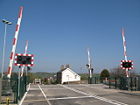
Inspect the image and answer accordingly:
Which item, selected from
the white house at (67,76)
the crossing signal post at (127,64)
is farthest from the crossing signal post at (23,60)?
the white house at (67,76)

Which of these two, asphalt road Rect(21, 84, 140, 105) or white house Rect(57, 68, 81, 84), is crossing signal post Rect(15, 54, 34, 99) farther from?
white house Rect(57, 68, 81, 84)

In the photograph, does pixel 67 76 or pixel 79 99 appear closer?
pixel 79 99

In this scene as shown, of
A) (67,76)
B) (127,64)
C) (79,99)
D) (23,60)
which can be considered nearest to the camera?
(23,60)

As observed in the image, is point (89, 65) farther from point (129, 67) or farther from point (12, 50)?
point (12, 50)

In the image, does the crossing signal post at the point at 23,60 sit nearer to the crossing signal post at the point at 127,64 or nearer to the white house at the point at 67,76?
the crossing signal post at the point at 127,64

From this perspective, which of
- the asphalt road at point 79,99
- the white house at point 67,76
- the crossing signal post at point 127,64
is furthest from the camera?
the white house at point 67,76

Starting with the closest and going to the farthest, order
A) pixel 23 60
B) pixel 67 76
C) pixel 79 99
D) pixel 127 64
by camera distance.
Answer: pixel 23 60
pixel 79 99
pixel 127 64
pixel 67 76

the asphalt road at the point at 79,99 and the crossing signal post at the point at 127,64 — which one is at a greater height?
the crossing signal post at the point at 127,64

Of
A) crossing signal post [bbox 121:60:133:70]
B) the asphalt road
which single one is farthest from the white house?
the asphalt road

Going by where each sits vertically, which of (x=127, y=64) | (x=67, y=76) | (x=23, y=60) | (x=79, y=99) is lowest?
(x=79, y=99)

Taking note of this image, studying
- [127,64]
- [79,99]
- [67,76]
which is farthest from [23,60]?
[67,76]

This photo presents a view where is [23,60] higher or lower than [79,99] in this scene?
higher

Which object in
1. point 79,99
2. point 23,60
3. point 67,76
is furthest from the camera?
point 67,76

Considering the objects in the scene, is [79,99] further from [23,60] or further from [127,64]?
[127,64]
